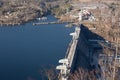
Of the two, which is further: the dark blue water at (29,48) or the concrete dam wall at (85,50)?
the dark blue water at (29,48)

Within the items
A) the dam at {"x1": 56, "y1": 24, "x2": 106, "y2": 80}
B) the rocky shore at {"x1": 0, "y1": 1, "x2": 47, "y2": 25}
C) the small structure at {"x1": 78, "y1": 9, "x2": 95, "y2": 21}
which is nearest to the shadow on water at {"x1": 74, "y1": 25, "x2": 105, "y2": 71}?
the dam at {"x1": 56, "y1": 24, "x2": 106, "y2": 80}

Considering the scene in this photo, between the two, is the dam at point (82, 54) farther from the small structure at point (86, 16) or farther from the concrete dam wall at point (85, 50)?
the small structure at point (86, 16)

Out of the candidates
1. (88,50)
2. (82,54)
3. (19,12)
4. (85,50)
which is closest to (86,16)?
(19,12)

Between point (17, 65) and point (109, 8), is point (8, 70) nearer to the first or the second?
point (17, 65)

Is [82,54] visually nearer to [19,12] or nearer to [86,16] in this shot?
[86,16]

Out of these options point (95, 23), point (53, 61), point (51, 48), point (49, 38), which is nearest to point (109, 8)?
point (95, 23)

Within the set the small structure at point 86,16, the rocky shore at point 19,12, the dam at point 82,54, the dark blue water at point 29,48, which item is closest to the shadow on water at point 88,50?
the dam at point 82,54
